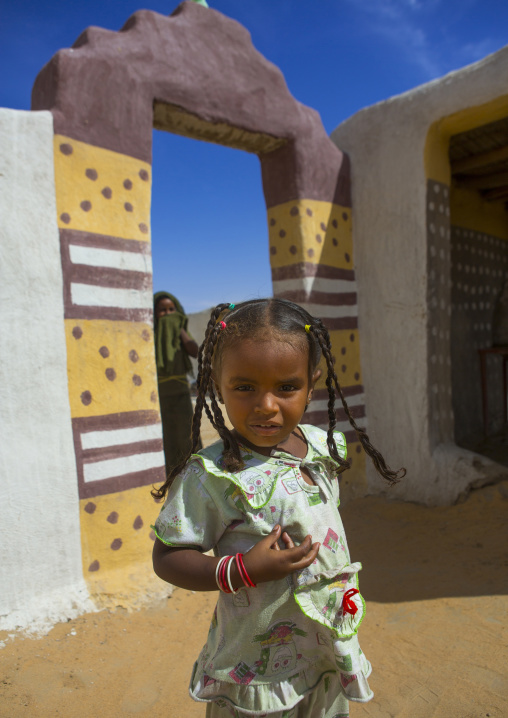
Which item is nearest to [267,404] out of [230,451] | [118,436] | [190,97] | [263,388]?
[263,388]

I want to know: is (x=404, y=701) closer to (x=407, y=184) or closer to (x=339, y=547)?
(x=339, y=547)

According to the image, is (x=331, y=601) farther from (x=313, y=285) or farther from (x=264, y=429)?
(x=313, y=285)

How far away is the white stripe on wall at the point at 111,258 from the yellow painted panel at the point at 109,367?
14.1 inches

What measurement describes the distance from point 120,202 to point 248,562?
275 centimetres

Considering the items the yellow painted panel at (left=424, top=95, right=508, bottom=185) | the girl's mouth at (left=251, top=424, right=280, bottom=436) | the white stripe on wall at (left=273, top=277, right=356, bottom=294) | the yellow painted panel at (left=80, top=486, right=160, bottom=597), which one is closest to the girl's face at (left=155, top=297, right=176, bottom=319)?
the white stripe on wall at (left=273, top=277, right=356, bottom=294)

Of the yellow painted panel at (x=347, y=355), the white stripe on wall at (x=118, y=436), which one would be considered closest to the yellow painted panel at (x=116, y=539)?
the white stripe on wall at (x=118, y=436)

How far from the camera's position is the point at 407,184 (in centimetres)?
450

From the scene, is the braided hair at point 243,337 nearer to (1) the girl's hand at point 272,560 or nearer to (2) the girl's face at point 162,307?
(1) the girl's hand at point 272,560

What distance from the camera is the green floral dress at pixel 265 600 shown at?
125cm

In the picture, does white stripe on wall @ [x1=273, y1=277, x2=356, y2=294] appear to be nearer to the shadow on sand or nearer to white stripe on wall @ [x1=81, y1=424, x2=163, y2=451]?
white stripe on wall @ [x1=81, y1=424, x2=163, y2=451]

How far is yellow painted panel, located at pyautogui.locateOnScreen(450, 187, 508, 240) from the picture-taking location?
5.44m

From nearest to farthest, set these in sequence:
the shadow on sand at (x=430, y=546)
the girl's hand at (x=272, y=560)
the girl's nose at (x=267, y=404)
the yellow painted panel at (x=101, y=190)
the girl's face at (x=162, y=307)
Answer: the girl's hand at (x=272, y=560)
the girl's nose at (x=267, y=404)
the yellow painted panel at (x=101, y=190)
the shadow on sand at (x=430, y=546)
the girl's face at (x=162, y=307)

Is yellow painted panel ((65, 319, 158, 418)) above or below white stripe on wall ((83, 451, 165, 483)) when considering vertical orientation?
above

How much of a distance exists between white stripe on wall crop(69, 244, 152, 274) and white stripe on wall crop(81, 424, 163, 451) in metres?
1.02
